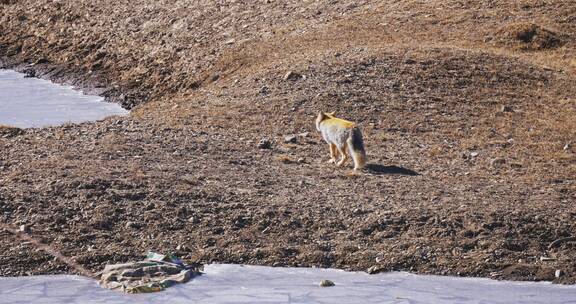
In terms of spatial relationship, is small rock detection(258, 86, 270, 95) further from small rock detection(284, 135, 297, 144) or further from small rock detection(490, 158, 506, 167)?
small rock detection(490, 158, 506, 167)

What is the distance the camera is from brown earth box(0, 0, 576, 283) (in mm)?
12594

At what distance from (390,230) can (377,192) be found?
1165 mm

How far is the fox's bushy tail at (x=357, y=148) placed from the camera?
48.0ft

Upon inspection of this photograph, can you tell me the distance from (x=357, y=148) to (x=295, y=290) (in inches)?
138

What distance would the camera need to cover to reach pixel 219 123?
1720 cm

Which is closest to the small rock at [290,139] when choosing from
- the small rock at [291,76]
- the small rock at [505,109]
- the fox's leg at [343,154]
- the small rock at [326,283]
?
the fox's leg at [343,154]

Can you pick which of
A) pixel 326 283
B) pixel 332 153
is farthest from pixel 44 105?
pixel 326 283

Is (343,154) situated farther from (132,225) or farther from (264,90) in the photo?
(264,90)

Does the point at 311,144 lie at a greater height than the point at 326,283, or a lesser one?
greater

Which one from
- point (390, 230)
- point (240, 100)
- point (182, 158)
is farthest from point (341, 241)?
point (240, 100)

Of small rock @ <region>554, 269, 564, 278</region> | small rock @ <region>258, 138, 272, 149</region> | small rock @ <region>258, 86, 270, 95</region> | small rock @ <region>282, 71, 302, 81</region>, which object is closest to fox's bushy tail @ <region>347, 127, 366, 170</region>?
small rock @ <region>258, 138, 272, 149</region>

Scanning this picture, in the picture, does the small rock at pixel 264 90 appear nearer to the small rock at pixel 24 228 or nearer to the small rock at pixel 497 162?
the small rock at pixel 497 162

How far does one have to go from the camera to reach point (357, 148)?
14.7m

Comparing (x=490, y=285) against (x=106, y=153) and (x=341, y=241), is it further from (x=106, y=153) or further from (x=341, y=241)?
(x=106, y=153)
